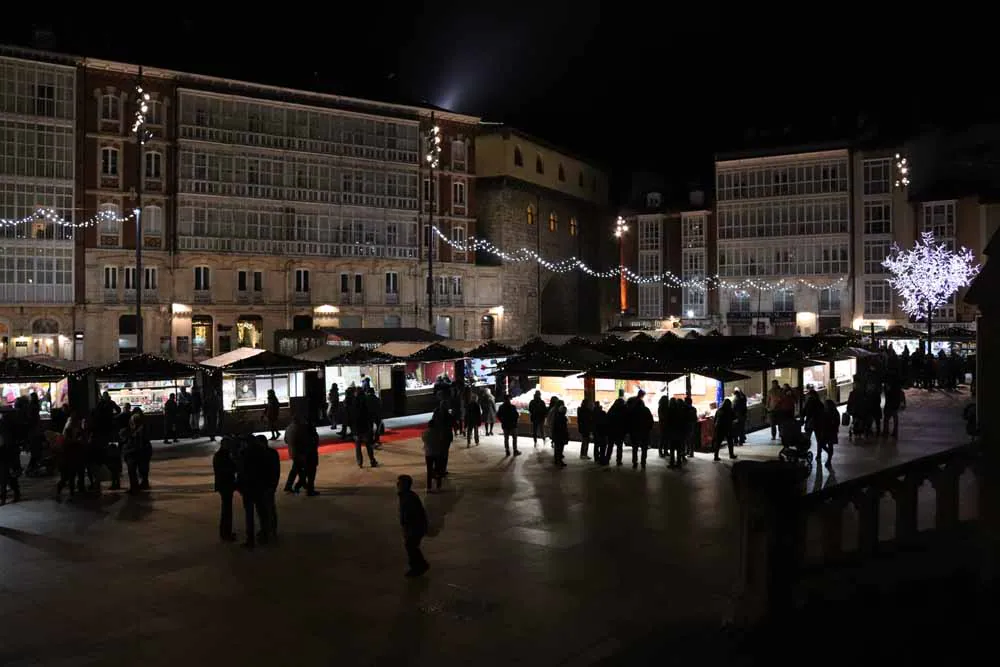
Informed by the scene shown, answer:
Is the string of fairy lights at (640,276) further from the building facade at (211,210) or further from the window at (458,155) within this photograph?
the window at (458,155)

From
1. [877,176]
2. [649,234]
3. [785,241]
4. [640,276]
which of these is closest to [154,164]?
[640,276]

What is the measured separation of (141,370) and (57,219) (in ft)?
76.2

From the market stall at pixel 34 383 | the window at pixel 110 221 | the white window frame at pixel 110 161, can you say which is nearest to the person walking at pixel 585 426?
the market stall at pixel 34 383

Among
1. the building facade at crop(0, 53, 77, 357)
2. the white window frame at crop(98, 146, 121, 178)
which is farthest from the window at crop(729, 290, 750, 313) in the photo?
the building facade at crop(0, 53, 77, 357)

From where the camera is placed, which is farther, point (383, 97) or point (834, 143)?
point (834, 143)

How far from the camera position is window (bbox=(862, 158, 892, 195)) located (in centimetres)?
5591

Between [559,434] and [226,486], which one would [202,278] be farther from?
[226,486]

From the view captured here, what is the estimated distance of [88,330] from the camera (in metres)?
43.0

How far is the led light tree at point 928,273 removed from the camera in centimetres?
4744

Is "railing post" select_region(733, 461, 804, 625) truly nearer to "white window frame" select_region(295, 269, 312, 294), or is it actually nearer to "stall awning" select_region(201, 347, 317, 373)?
"stall awning" select_region(201, 347, 317, 373)

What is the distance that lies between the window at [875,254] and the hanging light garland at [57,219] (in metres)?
45.2

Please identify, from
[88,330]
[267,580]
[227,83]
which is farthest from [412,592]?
[227,83]

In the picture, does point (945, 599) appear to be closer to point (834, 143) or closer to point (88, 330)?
point (88, 330)

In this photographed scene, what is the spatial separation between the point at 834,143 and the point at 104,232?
45376 mm
